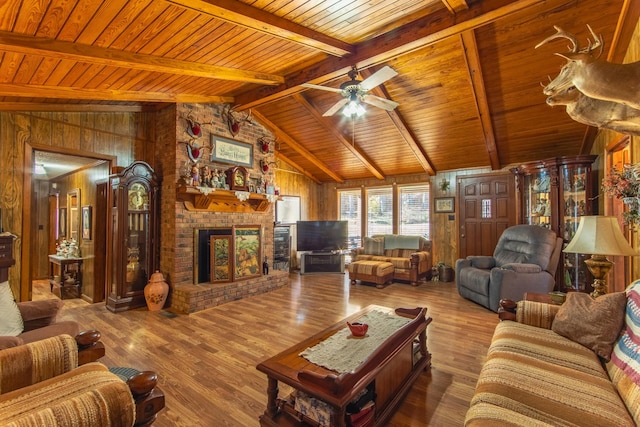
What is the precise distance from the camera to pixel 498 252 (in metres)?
4.79

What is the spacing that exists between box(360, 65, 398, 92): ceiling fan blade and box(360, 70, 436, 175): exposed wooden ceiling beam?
46.0 inches

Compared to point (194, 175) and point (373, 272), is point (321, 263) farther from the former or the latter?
point (194, 175)

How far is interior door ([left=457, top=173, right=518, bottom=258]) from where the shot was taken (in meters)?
5.54

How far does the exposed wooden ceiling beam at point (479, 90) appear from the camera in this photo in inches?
128

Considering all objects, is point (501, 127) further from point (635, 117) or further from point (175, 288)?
point (175, 288)

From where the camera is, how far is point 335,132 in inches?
220

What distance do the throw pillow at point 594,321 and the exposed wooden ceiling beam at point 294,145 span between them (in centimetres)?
511

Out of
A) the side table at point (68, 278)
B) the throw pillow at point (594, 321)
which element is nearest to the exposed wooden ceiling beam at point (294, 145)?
the side table at point (68, 278)

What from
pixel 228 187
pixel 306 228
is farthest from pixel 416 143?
pixel 228 187

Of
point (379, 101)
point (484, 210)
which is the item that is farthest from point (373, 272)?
point (379, 101)

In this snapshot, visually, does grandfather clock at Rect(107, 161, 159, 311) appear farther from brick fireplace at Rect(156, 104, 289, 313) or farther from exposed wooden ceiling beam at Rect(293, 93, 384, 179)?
exposed wooden ceiling beam at Rect(293, 93, 384, 179)

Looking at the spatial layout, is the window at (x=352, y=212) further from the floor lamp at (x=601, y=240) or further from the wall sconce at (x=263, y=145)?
the floor lamp at (x=601, y=240)

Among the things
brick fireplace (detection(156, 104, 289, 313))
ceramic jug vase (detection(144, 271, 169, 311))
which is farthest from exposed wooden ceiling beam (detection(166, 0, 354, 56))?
ceramic jug vase (detection(144, 271, 169, 311))

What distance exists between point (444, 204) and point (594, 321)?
474 centimetres
